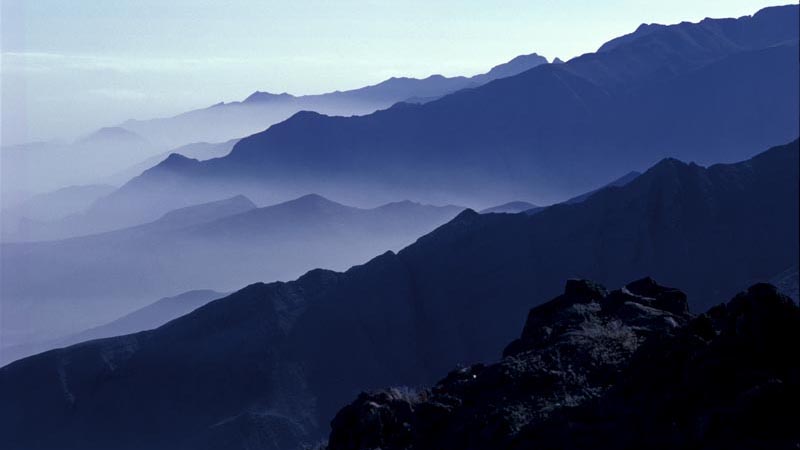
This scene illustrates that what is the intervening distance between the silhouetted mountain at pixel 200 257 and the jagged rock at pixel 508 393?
361 feet

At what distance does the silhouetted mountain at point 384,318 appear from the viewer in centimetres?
5666

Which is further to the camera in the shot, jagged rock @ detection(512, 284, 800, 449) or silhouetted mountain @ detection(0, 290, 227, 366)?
silhouetted mountain @ detection(0, 290, 227, 366)

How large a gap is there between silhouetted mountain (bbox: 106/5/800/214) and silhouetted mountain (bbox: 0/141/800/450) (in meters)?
82.0

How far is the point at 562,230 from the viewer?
6688 cm

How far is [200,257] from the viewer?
508 ft

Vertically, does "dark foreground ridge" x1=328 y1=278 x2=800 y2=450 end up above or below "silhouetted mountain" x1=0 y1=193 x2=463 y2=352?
below

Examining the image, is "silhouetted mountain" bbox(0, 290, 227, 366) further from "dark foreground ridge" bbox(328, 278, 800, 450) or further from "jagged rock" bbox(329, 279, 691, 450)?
"dark foreground ridge" bbox(328, 278, 800, 450)

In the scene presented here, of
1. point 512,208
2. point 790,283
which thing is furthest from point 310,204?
point 790,283

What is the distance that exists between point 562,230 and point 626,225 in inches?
154

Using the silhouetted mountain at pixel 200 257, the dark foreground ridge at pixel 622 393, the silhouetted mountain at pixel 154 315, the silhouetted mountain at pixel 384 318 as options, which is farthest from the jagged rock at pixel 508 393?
the silhouetted mountain at pixel 200 257

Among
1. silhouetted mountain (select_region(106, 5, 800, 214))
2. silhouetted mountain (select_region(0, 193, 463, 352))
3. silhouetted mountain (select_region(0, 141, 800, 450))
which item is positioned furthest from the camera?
silhouetted mountain (select_region(106, 5, 800, 214))

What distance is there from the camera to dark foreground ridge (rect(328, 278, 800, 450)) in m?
17.7

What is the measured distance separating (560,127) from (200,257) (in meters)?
59.1

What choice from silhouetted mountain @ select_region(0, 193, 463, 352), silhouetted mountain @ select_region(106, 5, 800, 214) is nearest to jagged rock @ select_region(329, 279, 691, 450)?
silhouetted mountain @ select_region(0, 193, 463, 352)
